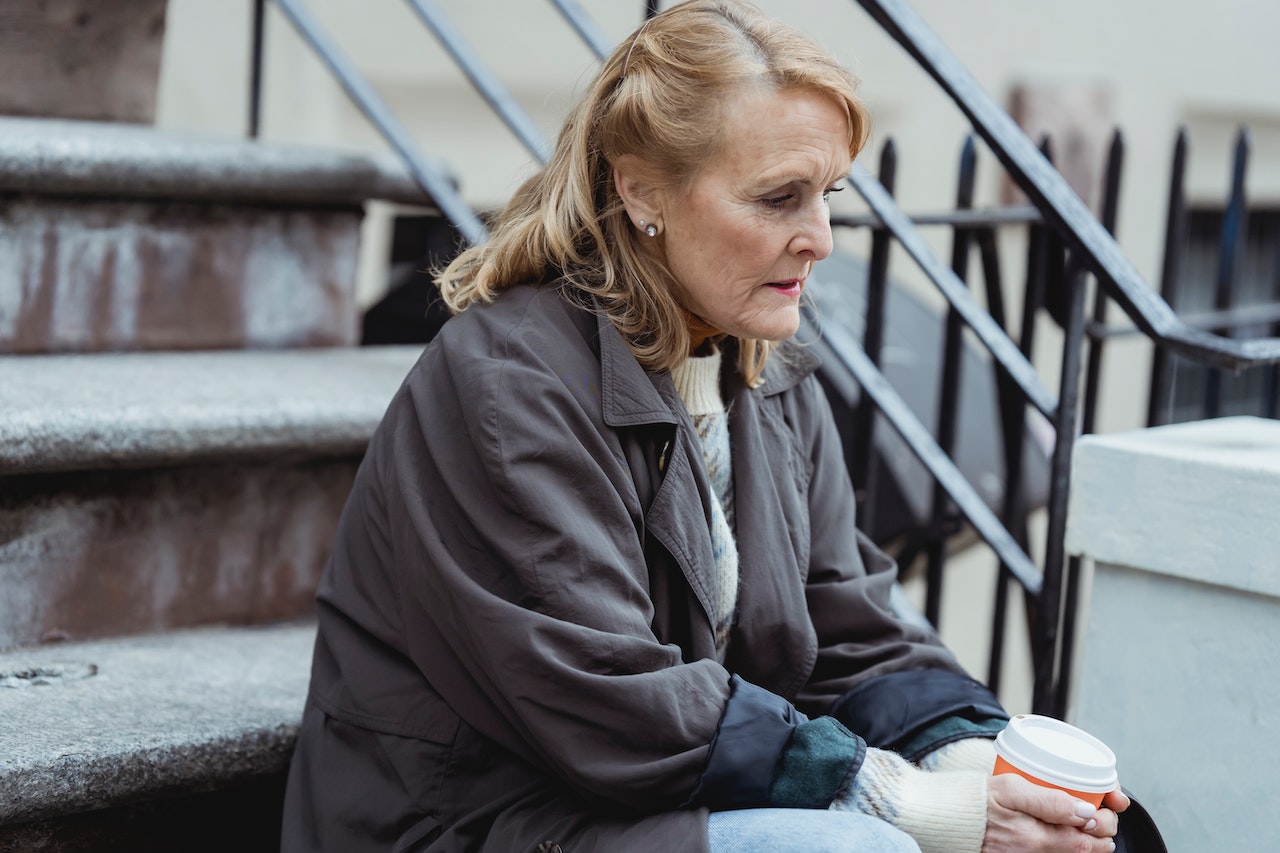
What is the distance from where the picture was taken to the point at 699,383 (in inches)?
74.9

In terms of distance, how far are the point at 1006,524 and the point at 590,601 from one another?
5.31ft

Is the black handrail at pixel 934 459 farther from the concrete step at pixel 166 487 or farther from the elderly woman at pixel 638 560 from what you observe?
the concrete step at pixel 166 487

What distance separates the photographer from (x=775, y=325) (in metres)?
1.80

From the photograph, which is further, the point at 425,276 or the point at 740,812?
the point at 425,276

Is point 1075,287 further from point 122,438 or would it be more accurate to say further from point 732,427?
point 122,438

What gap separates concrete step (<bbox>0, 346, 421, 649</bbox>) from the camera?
2.05m

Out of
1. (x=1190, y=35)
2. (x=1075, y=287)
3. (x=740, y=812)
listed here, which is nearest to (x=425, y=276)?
(x=1075, y=287)

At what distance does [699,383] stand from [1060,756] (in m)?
0.68

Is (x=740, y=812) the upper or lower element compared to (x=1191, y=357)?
lower

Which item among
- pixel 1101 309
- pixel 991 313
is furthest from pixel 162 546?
pixel 1101 309

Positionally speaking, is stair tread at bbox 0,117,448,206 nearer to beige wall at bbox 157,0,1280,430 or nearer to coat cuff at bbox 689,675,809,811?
beige wall at bbox 157,0,1280,430

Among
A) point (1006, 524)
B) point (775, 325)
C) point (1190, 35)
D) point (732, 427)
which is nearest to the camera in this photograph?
point (775, 325)

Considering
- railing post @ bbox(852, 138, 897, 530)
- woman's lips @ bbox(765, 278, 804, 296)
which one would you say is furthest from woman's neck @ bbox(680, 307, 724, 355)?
railing post @ bbox(852, 138, 897, 530)

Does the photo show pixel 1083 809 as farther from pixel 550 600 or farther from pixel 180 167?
pixel 180 167
